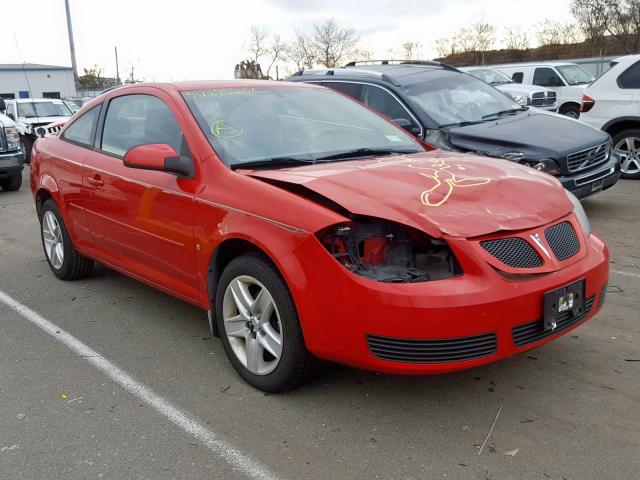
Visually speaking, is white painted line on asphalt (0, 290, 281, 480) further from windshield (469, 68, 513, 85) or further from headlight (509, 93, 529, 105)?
windshield (469, 68, 513, 85)

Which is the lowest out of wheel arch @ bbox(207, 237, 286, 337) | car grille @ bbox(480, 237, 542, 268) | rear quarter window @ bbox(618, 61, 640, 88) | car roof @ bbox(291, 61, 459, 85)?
wheel arch @ bbox(207, 237, 286, 337)

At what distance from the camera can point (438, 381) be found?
11.5 ft

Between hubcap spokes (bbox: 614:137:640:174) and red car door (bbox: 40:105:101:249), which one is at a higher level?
red car door (bbox: 40:105:101:249)

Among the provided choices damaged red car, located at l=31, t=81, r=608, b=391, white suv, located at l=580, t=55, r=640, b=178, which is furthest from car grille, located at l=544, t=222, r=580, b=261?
white suv, located at l=580, t=55, r=640, b=178

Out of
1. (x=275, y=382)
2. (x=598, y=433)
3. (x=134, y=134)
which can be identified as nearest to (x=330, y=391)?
(x=275, y=382)

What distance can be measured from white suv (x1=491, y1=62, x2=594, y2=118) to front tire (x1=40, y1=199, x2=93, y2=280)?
45.7 feet

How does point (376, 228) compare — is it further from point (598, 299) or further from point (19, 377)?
point (19, 377)

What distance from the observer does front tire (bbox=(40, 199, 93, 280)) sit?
5.41m

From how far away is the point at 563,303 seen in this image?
305 cm

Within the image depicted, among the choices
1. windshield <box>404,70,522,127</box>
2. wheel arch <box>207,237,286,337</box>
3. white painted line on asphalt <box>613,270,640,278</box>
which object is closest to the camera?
wheel arch <box>207,237,286,337</box>

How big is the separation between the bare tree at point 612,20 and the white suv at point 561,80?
1896 cm

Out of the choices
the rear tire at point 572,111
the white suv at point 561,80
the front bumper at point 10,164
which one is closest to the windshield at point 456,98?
the front bumper at point 10,164

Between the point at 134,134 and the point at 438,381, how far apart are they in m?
2.60

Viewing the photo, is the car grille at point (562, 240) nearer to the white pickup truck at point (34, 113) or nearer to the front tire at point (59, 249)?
the front tire at point (59, 249)
